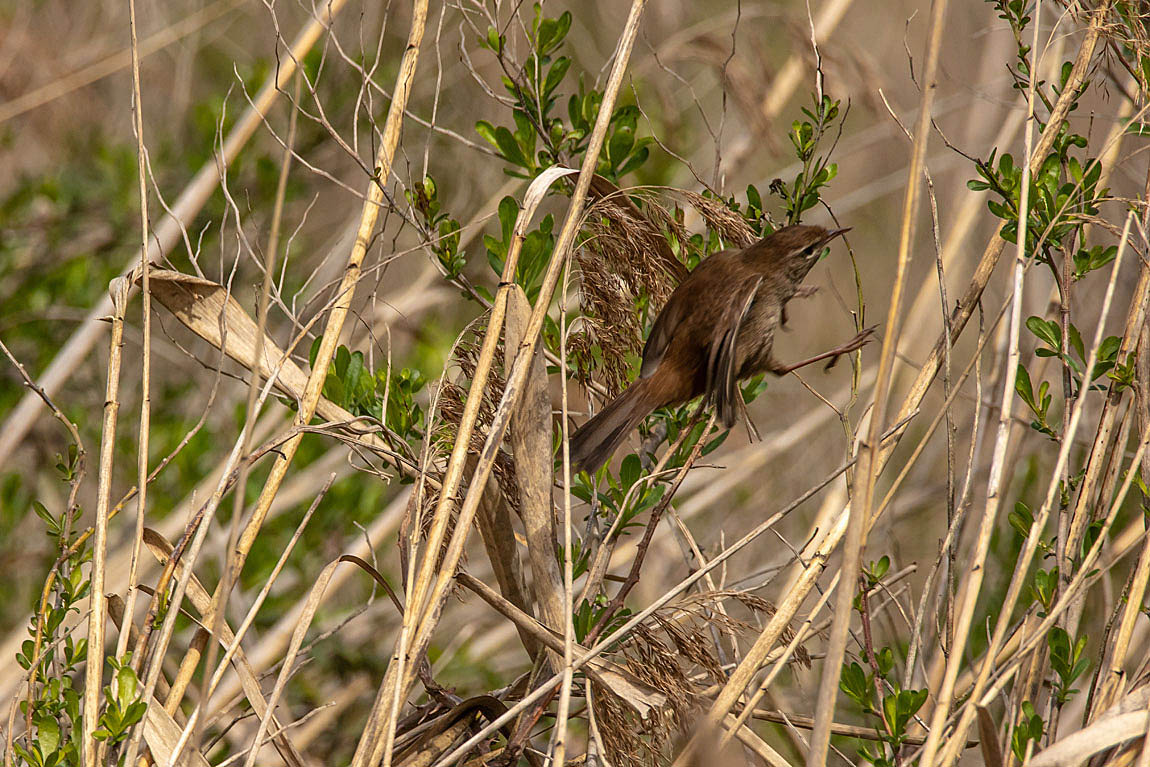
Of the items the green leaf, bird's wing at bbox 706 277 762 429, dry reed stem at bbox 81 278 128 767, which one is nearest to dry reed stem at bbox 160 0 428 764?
dry reed stem at bbox 81 278 128 767

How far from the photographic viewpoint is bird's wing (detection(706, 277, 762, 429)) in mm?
1799

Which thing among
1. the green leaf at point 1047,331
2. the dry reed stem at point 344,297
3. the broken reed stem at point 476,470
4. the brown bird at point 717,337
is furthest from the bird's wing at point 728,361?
the dry reed stem at point 344,297

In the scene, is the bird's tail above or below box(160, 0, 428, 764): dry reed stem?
below

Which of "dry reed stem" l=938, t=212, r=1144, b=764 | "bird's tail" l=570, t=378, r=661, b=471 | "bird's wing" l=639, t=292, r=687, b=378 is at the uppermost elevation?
"bird's wing" l=639, t=292, r=687, b=378

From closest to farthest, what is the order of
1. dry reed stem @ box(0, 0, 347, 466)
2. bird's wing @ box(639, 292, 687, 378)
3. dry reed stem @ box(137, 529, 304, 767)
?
dry reed stem @ box(137, 529, 304, 767), bird's wing @ box(639, 292, 687, 378), dry reed stem @ box(0, 0, 347, 466)

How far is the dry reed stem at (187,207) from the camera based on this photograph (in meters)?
2.09

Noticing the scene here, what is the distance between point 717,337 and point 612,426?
0.78ft

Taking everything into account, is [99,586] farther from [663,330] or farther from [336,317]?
[663,330]

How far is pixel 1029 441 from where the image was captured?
11.5 feet

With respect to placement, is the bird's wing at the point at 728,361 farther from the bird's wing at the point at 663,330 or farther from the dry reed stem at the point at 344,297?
the dry reed stem at the point at 344,297

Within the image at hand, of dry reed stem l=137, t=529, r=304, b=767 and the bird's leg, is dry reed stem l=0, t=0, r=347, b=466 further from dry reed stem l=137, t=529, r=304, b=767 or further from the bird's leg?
the bird's leg

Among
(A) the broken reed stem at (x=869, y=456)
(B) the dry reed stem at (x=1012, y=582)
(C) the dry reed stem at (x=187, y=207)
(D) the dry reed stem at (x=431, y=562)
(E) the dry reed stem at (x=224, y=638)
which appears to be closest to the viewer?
(A) the broken reed stem at (x=869, y=456)

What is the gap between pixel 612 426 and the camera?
183cm

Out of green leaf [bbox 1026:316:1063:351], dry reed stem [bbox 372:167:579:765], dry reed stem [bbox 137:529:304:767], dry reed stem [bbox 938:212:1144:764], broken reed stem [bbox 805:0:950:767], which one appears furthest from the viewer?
green leaf [bbox 1026:316:1063:351]
